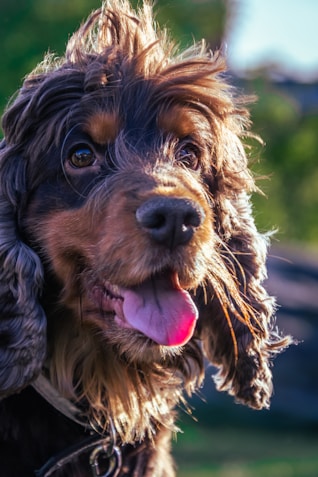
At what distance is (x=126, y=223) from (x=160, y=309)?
14.5 inches

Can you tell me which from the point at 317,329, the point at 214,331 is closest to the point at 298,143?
the point at 317,329

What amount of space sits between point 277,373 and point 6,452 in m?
8.44

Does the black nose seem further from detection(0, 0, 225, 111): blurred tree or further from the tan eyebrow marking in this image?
detection(0, 0, 225, 111): blurred tree

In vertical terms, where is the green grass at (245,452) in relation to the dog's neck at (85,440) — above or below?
below

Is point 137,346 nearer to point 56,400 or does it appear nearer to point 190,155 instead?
point 56,400

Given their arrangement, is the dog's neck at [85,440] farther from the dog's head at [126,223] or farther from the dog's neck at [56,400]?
the dog's head at [126,223]

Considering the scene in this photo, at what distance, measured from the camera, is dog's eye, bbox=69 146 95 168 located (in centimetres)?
391

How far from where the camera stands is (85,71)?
155 inches

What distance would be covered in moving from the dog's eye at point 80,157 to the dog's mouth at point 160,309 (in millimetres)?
546

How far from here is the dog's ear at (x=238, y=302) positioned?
4.20 meters

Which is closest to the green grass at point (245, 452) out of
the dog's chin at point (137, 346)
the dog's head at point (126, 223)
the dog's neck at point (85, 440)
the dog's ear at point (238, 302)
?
the dog's ear at point (238, 302)

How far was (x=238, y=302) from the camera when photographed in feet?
13.4

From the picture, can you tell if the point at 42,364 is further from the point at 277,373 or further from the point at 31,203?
the point at 277,373

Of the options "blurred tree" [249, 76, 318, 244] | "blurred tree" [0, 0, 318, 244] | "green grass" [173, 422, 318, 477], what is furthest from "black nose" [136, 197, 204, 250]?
"blurred tree" [249, 76, 318, 244]
